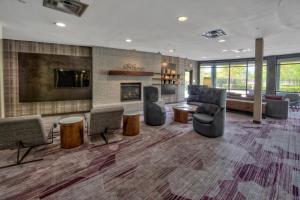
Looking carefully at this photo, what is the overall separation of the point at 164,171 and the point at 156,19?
3139 mm

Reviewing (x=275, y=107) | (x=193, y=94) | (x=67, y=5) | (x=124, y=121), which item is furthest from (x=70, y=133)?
(x=275, y=107)

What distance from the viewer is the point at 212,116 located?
14.5ft

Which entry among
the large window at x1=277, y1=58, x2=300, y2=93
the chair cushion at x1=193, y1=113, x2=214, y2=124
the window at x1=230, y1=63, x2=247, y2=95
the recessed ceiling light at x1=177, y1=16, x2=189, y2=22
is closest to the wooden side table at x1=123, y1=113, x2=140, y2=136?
the chair cushion at x1=193, y1=113, x2=214, y2=124

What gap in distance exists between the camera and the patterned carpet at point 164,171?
2.12 meters

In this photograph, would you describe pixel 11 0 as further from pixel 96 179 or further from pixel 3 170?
pixel 96 179

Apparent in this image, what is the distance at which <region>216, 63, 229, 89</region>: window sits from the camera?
10941 millimetres

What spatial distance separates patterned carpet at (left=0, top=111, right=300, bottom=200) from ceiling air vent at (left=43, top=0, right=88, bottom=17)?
2.80 m

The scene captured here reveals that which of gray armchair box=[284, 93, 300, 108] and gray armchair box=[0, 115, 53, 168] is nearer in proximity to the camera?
gray armchair box=[0, 115, 53, 168]

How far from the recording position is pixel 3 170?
8.57 feet

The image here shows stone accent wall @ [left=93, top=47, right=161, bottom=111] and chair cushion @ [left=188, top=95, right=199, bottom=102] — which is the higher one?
stone accent wall @ [left=93, top=47, right=161, bottom=111]

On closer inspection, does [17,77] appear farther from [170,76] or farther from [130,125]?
[170,76]

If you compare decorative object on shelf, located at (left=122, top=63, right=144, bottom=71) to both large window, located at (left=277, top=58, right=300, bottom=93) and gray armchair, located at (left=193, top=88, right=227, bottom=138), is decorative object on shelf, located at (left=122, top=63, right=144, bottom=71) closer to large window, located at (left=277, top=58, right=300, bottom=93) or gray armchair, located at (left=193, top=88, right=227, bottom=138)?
gray armchair, located at (left=193, top=88, right=227, bottom=138)

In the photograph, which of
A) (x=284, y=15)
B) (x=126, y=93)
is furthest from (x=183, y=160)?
(x=126, y=93)

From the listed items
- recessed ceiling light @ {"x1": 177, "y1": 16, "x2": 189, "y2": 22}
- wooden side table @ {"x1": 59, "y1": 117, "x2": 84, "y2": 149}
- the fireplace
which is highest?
recessed ceiling light @ {"x1": 177, "y1": 16, "x2": 189, "y2": 22}
